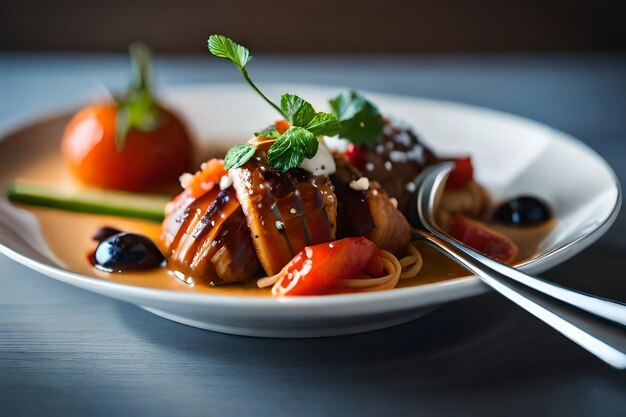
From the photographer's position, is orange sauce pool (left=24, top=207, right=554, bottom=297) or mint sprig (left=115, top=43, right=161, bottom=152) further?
mint sprig (left=115, top=43, right=161, bottom=152)

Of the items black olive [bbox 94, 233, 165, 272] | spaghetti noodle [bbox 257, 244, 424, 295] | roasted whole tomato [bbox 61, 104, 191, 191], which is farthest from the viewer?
roasted whole tomato [bbox 61, 104, 191, 191]

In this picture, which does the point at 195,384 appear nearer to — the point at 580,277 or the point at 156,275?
the point at 156,275

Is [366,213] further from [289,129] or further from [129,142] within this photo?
[129,142]

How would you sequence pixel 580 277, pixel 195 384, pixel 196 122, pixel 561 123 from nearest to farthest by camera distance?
pixel 195 384, pixel 580 277, pixel 196 122, pixel 561 123

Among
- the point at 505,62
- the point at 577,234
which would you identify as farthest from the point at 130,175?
the point at 505,62

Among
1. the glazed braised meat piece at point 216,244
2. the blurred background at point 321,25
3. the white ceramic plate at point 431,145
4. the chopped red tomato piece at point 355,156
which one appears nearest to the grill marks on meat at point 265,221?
→ the glazed braised meat piece at point 216,244

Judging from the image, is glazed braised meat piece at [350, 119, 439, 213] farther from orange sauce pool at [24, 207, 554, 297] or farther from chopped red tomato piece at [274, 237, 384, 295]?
chopped red tomato piece at [274, 237, 384, 295]

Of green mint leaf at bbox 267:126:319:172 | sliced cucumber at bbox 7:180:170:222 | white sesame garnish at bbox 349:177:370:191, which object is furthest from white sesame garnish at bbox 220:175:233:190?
sliced cucumber at bbox 7:180:170:222
